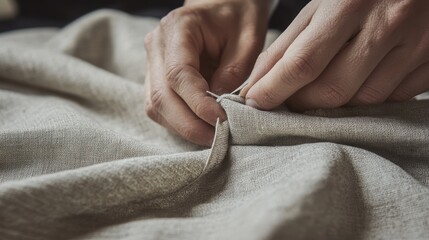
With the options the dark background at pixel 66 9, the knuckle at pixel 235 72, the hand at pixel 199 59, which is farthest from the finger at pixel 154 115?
the dark background at pixel 66 9

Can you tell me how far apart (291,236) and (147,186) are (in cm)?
16

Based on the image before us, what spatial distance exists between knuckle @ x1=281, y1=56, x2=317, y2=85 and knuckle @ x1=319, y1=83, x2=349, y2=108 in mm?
21

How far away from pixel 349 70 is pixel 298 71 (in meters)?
0.06

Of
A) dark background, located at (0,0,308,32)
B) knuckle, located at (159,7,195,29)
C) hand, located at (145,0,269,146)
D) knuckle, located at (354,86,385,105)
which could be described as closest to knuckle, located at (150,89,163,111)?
hand, located at (145,0,269,146)

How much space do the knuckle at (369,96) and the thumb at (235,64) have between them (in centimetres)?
17

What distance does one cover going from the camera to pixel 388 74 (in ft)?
1.73

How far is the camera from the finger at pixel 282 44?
0.54m

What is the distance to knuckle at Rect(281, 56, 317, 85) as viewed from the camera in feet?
1.64

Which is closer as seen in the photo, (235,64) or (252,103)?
(252,103)

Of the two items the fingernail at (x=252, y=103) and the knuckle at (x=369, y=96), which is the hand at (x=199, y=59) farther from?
the knuckle at (x=369, y=96)

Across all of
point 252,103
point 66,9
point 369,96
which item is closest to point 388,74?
point 369,96

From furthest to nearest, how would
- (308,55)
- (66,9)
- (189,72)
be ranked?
(66,9), (189,72), (308,55)

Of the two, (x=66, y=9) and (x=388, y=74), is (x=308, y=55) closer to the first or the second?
(x=388, y=74)

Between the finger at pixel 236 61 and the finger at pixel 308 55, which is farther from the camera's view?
the finger at pixel 236 61
